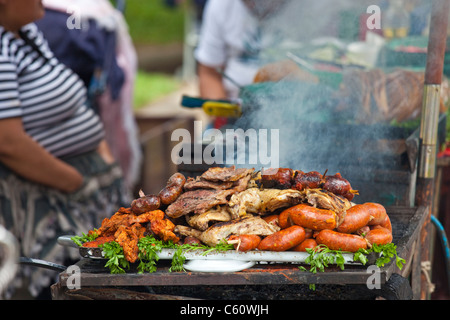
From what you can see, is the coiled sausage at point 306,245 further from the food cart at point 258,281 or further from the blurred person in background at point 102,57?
the blurred person in background at point 102,57

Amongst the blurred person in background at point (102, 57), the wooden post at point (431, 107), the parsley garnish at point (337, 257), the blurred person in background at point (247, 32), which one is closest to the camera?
the parsley garnish at point (337, 257)

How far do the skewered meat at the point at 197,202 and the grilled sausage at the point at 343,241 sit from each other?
0.46 meters

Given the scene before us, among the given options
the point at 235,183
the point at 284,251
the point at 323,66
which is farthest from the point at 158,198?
the point at 323,66

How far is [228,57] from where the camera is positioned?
521 centimetres

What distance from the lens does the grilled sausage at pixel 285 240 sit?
1.88 metres

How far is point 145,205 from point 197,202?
0.23m

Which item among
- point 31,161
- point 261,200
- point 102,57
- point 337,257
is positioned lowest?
point 31,161

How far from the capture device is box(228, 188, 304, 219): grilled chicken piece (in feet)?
6.67

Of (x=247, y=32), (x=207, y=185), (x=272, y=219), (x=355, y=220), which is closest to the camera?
(x=355, y=220)

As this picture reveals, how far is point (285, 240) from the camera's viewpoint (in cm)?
188

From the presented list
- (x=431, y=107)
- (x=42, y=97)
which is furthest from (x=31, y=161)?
(x=431, y=107)

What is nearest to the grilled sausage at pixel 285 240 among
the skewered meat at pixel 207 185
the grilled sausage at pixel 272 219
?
the grilled sausage at pixel 272 219

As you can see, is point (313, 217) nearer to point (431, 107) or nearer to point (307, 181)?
point (307, 181)

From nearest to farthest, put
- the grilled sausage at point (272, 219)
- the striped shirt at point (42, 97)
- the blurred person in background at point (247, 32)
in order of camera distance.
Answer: the grilled sausage at point (272, 219), the striped shirt at point (42, 97), the blurred person in background at point (247, 32)
